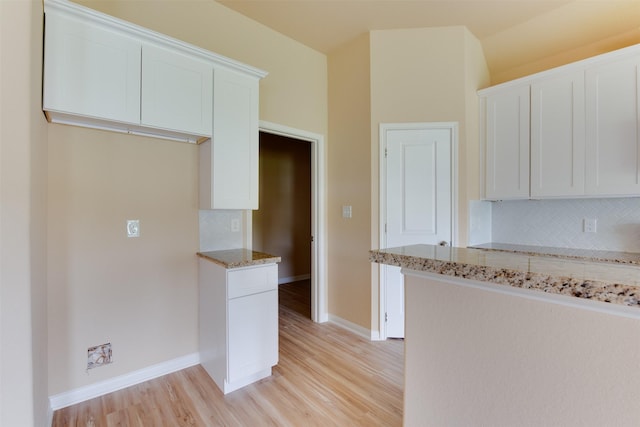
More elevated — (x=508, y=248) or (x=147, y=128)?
(x=147, y=128)

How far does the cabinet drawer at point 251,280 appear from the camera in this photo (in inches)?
76.9

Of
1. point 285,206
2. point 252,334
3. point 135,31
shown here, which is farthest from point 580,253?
point 285,206

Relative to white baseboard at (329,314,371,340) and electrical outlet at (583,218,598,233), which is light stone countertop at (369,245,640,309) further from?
electrical outlet at (583,218,598,233)

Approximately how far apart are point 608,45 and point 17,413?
14.5ft

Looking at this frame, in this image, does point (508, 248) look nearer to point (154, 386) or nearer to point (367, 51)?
point (367, 51)

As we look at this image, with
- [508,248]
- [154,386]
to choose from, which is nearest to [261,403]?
[154,386]

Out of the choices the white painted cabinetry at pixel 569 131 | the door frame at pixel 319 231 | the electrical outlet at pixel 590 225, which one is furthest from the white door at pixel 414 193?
the electrical outlet at pixel 590 225

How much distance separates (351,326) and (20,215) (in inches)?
105

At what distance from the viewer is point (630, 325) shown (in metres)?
0.60

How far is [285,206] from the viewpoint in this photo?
4969 millimetres

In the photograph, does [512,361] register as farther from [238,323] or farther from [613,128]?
[613,128]

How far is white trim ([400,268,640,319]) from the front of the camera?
61 cm

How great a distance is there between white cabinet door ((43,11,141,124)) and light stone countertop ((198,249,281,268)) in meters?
1.03

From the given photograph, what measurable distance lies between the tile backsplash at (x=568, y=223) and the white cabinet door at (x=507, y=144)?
320 mm
